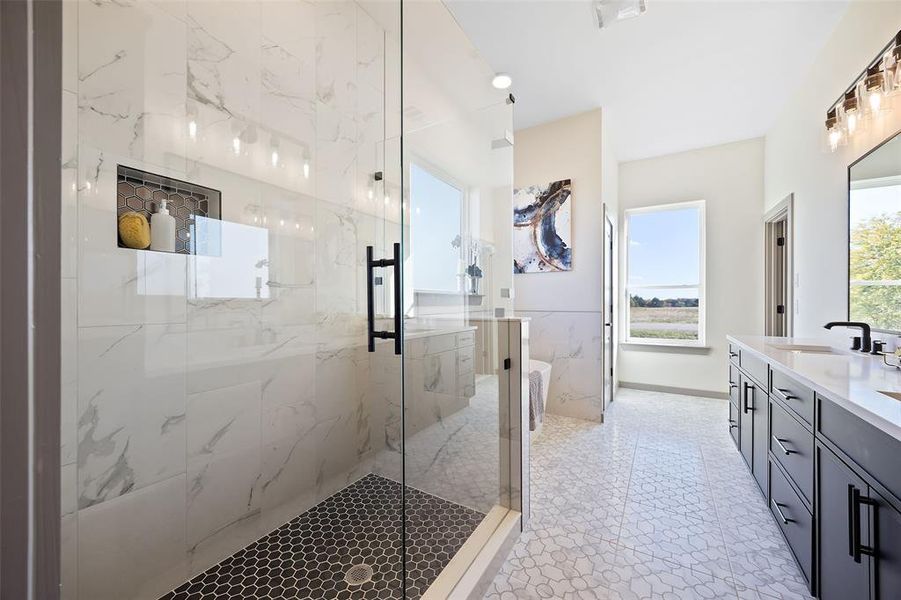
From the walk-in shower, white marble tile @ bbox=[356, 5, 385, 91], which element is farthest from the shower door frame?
white marble tile @ bbox=[356, 5, 385, 91]

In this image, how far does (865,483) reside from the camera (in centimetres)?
103

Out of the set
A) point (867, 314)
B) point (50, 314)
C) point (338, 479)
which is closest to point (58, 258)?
point (50, 314)

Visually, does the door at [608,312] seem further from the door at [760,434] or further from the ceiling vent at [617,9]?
the ceiling vent at [617,9]

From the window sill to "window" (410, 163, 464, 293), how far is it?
3.50 m

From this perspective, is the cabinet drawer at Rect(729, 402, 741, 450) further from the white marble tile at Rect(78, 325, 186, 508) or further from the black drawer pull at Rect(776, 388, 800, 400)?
the white marble tile at Rect(78, 325, 186, 508)

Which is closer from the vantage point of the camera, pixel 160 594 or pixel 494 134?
pixel 160 594

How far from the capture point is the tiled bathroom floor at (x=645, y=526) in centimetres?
151

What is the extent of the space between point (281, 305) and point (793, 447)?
226 centimetres

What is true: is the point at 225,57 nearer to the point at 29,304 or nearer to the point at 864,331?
the point at 29,304

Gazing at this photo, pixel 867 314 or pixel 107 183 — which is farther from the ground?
pixel 107 183

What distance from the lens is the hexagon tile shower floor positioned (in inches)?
56.2

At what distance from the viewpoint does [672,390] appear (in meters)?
4.33

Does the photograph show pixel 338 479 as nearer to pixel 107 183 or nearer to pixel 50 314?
pixel 107 183

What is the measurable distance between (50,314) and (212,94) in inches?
58.2
